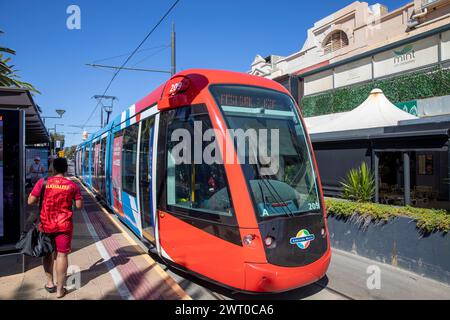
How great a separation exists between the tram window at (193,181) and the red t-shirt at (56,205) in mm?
1354

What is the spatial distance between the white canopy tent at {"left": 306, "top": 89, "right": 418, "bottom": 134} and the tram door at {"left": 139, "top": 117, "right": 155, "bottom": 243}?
23.0ft

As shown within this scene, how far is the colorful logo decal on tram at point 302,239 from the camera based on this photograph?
4074mm

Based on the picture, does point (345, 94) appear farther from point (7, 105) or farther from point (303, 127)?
point (7, 105)

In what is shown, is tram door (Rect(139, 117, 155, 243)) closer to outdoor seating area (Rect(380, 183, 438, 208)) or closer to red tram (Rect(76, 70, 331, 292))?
red tram (Rect(76, 70, 331, 292))

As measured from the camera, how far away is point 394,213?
5.91m

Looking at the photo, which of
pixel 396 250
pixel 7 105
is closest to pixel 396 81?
pixel 396 250

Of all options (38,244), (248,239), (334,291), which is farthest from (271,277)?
(38,244)

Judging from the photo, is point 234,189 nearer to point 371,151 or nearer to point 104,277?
point 104,277

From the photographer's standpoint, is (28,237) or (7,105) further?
(7,105)

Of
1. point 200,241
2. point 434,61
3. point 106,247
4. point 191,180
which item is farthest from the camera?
point 434,61

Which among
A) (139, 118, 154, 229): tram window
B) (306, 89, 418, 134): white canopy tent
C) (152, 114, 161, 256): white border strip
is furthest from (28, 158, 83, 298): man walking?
(306, 89, 418, 134): white canopy tent

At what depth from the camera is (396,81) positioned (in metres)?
14.8

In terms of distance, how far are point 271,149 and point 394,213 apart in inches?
119
